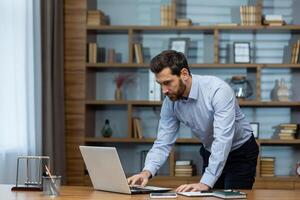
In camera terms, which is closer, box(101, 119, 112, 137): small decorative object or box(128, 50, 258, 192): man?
box(128, 50, 258, 192): man

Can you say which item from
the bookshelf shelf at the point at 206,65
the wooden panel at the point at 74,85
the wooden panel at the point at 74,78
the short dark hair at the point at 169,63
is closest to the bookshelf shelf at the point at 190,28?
the wooden panel at the point at 74,78

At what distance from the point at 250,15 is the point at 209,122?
2791mm

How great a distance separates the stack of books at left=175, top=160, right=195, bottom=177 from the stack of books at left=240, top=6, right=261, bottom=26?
147cm

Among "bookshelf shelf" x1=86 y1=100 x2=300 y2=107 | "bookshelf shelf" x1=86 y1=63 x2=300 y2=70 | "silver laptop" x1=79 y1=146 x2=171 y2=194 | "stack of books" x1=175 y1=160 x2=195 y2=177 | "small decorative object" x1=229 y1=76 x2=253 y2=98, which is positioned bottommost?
"stack of books" x1=175 y1=160 x2=195 y2=177

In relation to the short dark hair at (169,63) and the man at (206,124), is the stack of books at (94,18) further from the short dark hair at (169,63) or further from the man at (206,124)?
the short dark hair at (169,63)

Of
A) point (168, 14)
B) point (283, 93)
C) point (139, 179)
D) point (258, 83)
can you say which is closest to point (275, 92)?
point (283, 93)

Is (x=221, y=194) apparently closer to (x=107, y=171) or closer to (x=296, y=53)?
(x=107, y=171)

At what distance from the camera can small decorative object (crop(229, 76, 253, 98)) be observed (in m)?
6.52

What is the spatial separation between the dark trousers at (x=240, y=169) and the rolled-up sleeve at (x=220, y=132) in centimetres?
35

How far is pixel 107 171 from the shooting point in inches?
133

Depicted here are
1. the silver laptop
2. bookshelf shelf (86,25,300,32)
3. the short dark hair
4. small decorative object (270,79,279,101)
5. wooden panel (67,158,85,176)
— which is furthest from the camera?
small decorative object (270,79,279,101)

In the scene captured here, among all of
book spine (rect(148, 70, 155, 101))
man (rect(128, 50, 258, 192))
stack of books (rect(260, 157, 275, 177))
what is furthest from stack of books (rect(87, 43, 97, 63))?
man (rect(128, 50, 258, 192))

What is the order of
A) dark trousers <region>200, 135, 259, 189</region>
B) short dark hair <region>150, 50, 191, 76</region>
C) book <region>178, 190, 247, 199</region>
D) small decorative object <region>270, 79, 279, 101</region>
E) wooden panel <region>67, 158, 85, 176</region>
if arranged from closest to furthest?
book <region>178, 190, 247, 199</region>, short dark hair <region>150, 50, 191, 76</region>, dark trousers <region>200, 135, 259, 189</region>, wooden panel <region>67, 158, 85, 176</region>, small decorative object <region>270, 79, 279, 101</region>

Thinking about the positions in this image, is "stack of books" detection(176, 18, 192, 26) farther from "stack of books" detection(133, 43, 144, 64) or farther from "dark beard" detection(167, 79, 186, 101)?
"dark beard" detection(167, 79, 186, 101)
